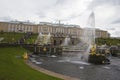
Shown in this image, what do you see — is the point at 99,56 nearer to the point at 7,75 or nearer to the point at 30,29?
the point at 7,75

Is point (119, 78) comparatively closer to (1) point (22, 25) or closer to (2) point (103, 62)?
(2) point (103, 62)

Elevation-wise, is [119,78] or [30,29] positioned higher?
[30,29]

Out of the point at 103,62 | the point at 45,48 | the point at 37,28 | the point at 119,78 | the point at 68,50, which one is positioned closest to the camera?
the point at 119,78

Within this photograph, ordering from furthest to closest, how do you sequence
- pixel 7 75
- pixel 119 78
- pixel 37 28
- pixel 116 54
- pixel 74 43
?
pixel 37 28
pixel 74 43
pixel 116 54
pixel 119 78
pixel 7 75

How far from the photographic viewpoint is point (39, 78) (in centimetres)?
1686

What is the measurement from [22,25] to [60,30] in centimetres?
3720

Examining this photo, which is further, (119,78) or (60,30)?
(60,30)

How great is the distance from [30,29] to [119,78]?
167 m

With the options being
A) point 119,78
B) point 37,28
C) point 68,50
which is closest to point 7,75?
point 119,78

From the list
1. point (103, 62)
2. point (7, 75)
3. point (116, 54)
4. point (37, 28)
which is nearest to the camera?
point (7, 75)

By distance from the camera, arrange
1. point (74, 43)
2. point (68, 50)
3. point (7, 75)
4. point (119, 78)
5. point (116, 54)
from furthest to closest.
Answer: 1. point (74, 43)
2. point (68, 50)
3. point (116, 54)
4. point (119, 78)
5. point (7, 75)

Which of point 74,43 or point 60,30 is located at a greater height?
point 60,30

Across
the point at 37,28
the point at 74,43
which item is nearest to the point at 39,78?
the point at 74,43

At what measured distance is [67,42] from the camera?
104750mm
